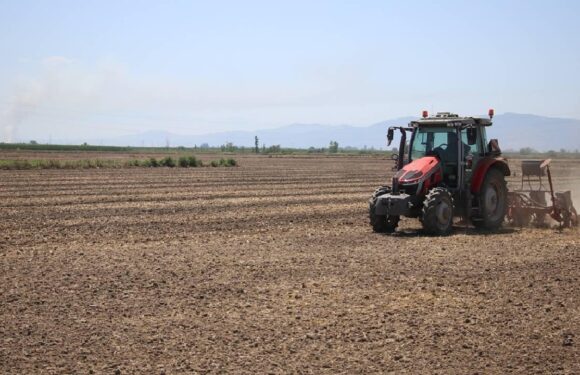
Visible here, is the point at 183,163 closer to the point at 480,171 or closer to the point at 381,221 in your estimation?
the point at 381,221

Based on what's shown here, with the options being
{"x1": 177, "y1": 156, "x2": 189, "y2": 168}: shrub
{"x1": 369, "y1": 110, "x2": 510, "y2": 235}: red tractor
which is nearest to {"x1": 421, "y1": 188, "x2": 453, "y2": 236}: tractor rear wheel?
{"x1": 369, "y1": 110, "x2": 510, "y2": 235}: red tractor

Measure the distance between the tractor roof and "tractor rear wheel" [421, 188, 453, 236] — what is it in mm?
1550

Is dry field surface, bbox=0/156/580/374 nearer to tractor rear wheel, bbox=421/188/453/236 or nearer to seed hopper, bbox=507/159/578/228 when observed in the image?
tractor rear wheel, bbox=421/188/453/236

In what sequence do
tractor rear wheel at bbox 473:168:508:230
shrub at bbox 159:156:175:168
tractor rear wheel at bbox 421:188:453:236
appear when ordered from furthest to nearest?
shrub at bbox 159:156:175:168, tractor rear wheel at bbox 473:168:508:230, tractor rear wheel at bbox 421:188:453:236

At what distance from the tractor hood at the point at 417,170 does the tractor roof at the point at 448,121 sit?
74cm

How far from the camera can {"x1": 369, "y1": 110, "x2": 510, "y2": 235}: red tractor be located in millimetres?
13703

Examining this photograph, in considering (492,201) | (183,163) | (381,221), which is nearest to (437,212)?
(381,221)

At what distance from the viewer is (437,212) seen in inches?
→ 534

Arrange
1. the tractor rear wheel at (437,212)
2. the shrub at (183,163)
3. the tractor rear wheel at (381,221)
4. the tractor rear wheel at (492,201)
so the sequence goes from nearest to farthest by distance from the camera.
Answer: the tractor rear wheel at (437,212) < the tractor rear wheel at (381,221) < the tractor rear wheel at (492,201) < the shrub at (183,163)

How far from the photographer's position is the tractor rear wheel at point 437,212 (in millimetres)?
13453

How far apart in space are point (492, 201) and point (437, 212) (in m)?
2.25

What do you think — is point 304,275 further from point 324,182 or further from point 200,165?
point 200,165

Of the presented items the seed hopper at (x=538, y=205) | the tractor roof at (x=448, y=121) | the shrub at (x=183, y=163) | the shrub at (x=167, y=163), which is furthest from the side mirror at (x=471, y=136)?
the shrub at (x=183, y=163)

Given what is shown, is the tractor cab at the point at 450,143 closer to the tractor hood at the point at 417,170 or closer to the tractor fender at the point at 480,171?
the tractor fender at the point at 480,171
